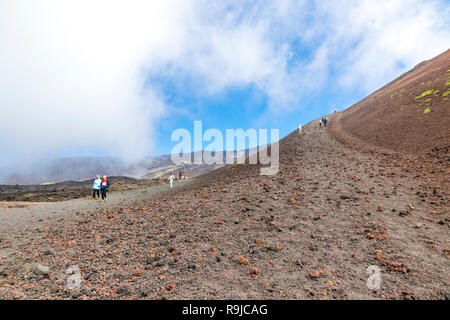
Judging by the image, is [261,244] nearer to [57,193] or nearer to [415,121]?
[415,121]

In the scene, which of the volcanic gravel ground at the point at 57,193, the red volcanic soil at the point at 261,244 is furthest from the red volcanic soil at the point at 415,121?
the volcanic gravel ground at the point at 57,193

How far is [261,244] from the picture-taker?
23.1 ft

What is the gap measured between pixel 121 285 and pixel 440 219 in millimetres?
12059

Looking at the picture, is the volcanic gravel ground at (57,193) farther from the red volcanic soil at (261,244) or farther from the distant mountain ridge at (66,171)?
the distant mountain ridge at (66,171)

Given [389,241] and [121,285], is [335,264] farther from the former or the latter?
[121,285]

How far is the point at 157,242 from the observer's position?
25.6ft

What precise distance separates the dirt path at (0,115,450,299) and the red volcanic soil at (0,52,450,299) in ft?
0.11

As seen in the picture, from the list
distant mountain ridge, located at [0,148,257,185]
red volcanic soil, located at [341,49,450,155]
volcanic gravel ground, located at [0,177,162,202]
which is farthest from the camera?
distant mountain ridge, located at [0,148,257,185]

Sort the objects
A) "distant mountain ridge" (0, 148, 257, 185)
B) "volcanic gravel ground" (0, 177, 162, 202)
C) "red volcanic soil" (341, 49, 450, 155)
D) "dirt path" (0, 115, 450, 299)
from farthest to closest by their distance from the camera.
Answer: "distant mountain ridge" (0, 148, 257, 185)
"volcanic gravel ground" (0, 177, 162, 202)
"red volcanic soil" (341, 49, 450, 155)
"dirt path" (0, 115, 450, 299)

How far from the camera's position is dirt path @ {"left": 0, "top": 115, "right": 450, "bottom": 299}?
16.1 ft

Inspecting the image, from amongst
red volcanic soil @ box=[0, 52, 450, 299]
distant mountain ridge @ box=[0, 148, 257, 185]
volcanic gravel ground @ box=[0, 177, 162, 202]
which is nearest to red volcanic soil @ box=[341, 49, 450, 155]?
red volcanic soil @ box=[0, 52, 450, 299]

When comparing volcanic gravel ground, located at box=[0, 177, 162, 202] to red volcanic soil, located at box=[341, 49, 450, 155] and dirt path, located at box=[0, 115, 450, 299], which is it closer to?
dirt path, located at box=[0, 115, 450, 299]

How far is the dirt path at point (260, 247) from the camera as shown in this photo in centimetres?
491
